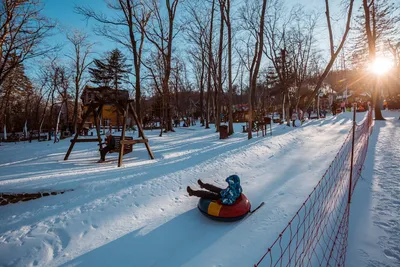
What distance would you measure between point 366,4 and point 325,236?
18593 millimetres

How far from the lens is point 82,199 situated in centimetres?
470

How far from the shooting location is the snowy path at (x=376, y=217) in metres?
2.96

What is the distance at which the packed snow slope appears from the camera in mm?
3273

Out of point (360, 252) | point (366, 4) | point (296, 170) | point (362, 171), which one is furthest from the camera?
point (366, 4)

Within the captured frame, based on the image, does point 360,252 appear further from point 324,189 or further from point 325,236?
point 324,189

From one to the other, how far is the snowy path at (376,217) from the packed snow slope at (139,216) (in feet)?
3.54

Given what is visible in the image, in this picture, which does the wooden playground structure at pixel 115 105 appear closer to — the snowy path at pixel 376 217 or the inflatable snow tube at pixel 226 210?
the inflatable snow tube at pixel 226 210

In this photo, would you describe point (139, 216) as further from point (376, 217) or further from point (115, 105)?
point (115, 105)

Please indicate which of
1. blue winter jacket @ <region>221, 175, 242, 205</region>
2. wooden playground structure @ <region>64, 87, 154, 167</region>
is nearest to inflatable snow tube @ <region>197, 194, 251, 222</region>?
blue winter jacket @ <region>221, 175, 242, 205</region>

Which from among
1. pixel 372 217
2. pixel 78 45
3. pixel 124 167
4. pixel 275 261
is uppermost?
pixel 78 45

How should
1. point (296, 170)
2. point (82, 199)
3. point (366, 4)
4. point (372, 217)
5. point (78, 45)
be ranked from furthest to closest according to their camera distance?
point (78, 45)
point (366, 4)
point (296, 170)
point (82, 199)
point (372, 217)

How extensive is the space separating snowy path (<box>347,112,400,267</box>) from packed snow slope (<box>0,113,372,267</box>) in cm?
108

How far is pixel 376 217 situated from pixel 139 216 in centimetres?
466

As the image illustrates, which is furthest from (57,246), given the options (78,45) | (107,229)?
(78,45)
